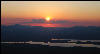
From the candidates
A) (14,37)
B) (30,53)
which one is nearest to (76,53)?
(30,53)

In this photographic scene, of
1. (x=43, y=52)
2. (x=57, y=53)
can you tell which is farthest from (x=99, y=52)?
(x=43, y=52)

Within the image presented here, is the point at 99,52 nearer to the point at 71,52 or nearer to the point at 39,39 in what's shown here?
the point at 71,52

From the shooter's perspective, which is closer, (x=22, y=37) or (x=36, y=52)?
(x=36, y=52)

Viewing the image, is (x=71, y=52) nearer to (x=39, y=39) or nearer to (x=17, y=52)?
(x=17, y=52)

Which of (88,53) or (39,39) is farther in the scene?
(39,39)

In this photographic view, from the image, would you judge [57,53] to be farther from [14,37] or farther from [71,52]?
[14,37]

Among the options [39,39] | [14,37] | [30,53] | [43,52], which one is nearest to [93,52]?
[43,52]

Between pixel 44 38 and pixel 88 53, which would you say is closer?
pixel 88 53
